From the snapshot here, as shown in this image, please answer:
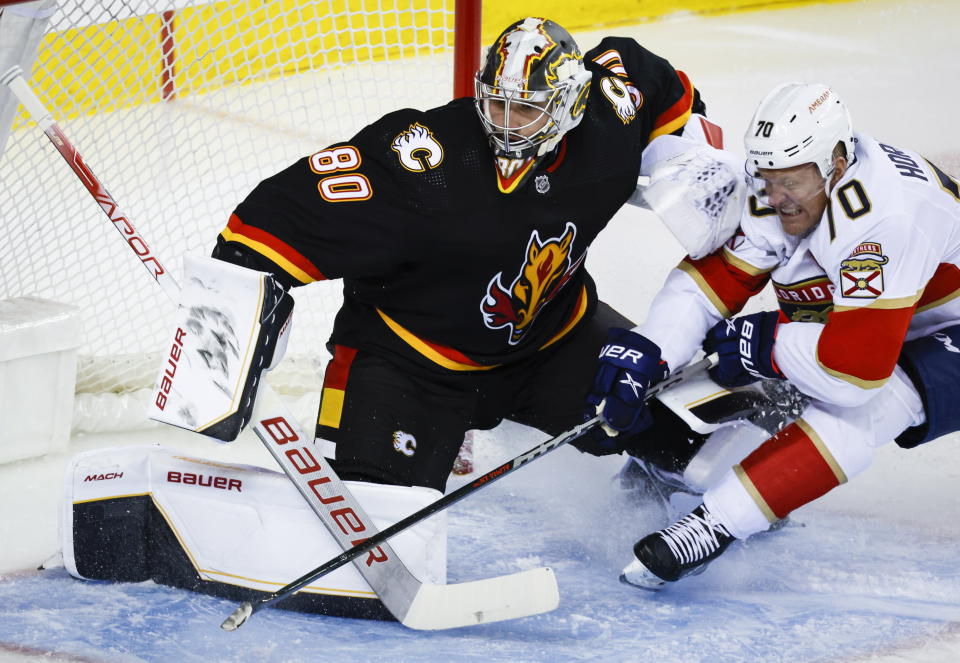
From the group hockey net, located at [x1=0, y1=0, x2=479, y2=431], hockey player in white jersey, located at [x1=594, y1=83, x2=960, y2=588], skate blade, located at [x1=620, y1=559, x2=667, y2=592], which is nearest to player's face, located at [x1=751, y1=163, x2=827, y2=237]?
hockey player in white jersey, located at [x1=594, y1=83, x2=960, y2=588]

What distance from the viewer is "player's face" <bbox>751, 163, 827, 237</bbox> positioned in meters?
1.96

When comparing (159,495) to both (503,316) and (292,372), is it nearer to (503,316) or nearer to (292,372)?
(503,316)

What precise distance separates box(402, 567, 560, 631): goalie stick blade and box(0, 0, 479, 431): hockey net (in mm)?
970

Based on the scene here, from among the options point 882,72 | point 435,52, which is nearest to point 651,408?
point 435,52

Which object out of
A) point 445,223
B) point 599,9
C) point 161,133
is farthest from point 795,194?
point 599,9

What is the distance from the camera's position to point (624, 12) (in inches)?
196

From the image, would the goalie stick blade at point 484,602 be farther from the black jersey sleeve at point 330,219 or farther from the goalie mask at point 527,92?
the goalie mask at point 527,92

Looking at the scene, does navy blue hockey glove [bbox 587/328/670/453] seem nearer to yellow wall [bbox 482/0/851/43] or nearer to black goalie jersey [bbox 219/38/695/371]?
black goalie jersey [bbox 219/38/695/371]

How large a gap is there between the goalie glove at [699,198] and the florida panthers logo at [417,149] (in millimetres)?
485

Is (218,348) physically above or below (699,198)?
below

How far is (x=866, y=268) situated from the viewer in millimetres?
1919

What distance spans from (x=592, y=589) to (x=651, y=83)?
41.5 inches

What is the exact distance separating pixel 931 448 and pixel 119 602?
6.35ft

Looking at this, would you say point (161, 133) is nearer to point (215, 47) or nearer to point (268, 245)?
point (215, 47)
